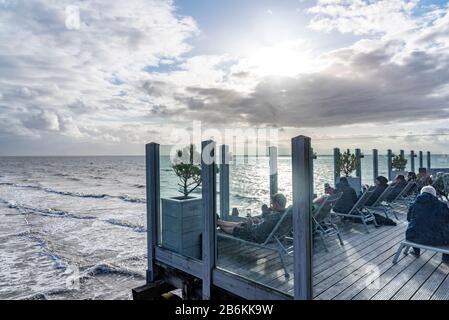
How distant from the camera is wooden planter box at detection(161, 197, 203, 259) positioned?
4.63 metres

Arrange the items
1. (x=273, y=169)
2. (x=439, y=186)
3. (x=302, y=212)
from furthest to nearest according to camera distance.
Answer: (x=439, y=186) < (x=273, y=169) < (x=302, y=212)

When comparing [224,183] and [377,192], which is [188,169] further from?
[377,192]

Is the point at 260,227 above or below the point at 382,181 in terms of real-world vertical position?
below

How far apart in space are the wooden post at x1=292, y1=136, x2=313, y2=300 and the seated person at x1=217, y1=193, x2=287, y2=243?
1.47 metres

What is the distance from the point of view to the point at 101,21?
428 inches

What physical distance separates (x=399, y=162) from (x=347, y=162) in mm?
4427

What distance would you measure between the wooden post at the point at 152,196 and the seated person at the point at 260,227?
127 cm

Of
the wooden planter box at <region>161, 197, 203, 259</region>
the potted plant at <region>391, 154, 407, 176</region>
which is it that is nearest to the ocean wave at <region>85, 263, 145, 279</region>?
the wooden planter box at <region>161, 197, 203, 259</region>

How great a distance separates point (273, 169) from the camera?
6.89m

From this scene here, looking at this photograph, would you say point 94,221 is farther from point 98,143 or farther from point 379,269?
point 98,143

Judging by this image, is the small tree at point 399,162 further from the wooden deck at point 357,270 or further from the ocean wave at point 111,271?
the ocean wave at point 111,271

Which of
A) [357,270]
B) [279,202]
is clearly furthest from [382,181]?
[357,270]

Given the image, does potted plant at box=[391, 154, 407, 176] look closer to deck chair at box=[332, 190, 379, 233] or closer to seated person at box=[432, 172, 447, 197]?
seated person at box=[432, 172, 447, 197]
